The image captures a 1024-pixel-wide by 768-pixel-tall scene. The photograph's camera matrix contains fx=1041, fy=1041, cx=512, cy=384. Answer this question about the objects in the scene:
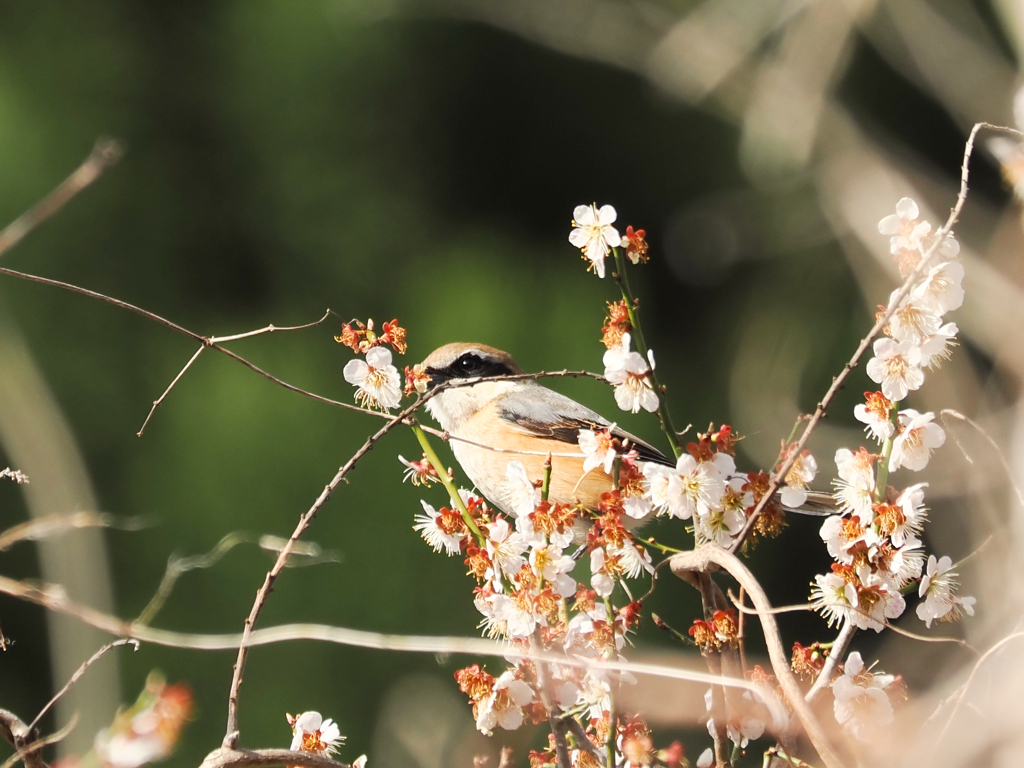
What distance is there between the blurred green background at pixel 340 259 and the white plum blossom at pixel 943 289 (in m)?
1.87

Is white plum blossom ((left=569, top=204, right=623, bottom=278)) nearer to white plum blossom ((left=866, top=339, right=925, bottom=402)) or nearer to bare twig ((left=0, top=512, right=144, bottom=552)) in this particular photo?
white plum blossom ((left=866, top=339, right=925, bottom=402))

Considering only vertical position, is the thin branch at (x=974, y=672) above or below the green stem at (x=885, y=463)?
below

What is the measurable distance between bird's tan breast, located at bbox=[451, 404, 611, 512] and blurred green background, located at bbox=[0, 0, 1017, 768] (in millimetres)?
766

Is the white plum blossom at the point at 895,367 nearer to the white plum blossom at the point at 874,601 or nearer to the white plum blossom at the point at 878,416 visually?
the white plum blossom at the point at 878,416

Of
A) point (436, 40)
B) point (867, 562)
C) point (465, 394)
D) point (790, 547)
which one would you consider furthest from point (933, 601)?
point (436, 40)

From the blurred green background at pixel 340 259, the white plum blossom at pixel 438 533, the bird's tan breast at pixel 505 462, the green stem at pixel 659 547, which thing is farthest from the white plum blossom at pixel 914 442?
the blurred green background at pixel 340 259

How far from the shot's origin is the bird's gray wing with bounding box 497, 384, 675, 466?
7.87ft

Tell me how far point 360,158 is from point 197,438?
2.22m

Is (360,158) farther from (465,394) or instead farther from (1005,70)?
(1005,70)

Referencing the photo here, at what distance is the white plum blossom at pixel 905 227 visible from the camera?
91cm

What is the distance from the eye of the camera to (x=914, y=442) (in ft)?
3.11

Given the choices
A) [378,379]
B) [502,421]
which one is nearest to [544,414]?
[502,421]

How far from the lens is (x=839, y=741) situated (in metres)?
0.88

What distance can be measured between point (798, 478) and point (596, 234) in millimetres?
303
